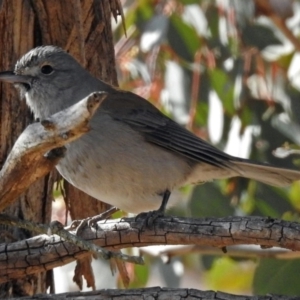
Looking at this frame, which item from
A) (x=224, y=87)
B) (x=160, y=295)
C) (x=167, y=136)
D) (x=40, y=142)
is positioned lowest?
(x=160, y=295)

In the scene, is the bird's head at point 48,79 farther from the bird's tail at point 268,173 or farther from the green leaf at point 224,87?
the green leaf at point 224,87

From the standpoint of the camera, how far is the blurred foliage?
4285 mm

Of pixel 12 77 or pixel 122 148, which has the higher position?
pixel 12 77

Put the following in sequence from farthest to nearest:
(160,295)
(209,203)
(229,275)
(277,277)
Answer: (229,275), (209,203), (277,277), (160,295)

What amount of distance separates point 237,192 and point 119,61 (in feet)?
3.17

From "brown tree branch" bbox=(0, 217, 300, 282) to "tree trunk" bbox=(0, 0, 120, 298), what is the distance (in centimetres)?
53

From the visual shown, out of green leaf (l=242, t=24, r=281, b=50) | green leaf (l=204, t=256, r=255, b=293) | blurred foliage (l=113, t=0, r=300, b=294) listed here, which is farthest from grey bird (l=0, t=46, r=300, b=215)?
green leaf (l=204, t=256, r=255, b=293)

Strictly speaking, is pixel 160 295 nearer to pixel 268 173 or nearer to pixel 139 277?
pixel 268 173

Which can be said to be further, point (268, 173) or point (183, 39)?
point (183, 39)

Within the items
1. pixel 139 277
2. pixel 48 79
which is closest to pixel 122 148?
pixel 48 79

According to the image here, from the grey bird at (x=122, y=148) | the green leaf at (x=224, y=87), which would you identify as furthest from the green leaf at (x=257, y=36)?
the grey bird at (x=122, y=148)

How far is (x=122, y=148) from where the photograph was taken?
322cm

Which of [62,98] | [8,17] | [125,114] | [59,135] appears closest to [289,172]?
[125,114]

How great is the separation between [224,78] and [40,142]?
2.80m
